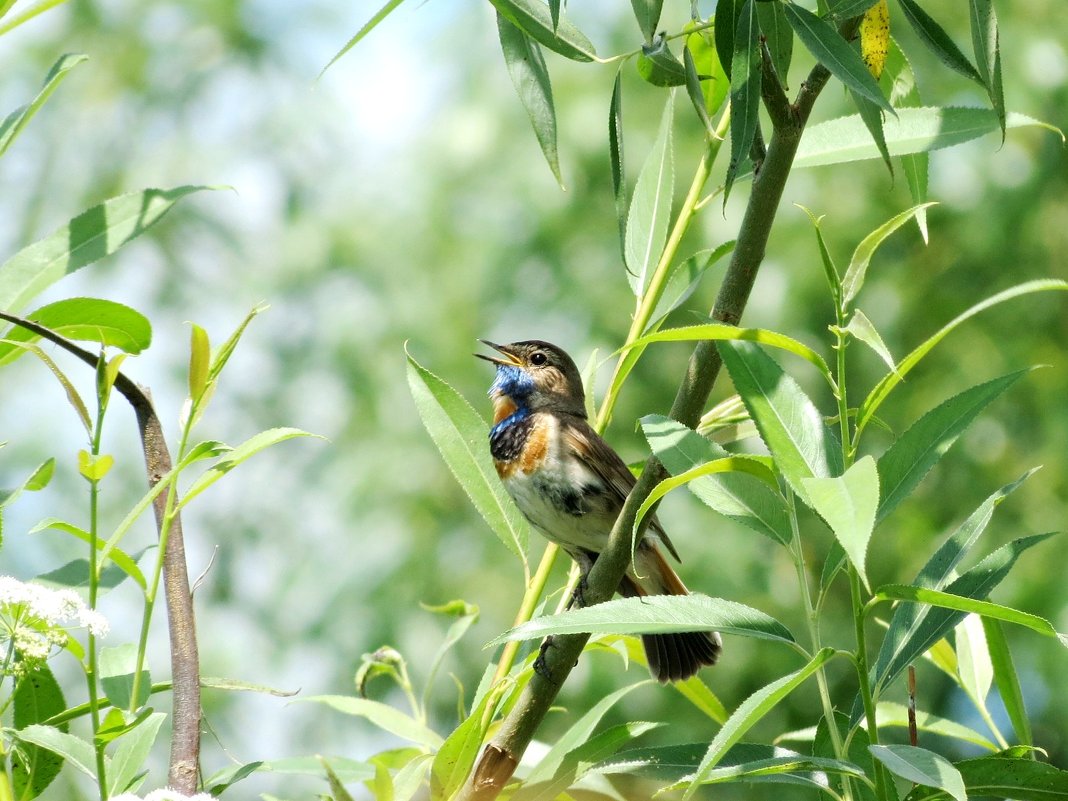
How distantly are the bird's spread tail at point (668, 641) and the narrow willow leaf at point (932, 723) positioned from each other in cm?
106

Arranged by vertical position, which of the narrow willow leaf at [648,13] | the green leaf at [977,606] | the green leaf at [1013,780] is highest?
the narrow willow leaf at [648,13]

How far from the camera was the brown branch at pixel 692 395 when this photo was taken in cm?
127

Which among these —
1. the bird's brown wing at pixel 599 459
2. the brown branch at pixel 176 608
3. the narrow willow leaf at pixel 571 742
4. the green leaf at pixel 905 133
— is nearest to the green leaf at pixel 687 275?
the green leaf at pixel 905 133

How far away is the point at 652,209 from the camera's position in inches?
76.0

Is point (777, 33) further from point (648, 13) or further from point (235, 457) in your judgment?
point (235, 457)

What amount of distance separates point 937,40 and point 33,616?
1088mm

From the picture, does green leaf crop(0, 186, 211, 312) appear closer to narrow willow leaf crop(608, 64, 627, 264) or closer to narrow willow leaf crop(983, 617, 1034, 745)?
narrow willow leaf crop(608, 64, 627, 264)

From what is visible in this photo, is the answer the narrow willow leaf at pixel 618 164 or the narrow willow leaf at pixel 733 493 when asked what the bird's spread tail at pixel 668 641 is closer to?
the narrow willow leaf at pixel 733 493

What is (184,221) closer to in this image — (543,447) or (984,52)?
(543,447)

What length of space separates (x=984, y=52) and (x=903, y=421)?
5863mm

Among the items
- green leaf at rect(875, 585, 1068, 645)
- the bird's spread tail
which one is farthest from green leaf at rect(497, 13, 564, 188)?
the bird's spread tail

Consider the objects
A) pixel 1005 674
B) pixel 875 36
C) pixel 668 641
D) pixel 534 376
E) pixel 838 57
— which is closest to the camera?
pixel 838 57

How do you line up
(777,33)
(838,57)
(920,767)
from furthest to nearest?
(777,33) < (838,57) < (920,767)

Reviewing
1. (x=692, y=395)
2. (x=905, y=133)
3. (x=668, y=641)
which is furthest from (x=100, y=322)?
(x=668, y=641)
